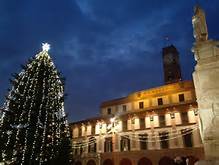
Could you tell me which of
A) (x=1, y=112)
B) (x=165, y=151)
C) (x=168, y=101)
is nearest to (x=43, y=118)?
(x=1, y=112)

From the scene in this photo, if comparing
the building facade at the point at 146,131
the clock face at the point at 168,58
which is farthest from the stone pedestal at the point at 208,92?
the clock face at the point at 168,58

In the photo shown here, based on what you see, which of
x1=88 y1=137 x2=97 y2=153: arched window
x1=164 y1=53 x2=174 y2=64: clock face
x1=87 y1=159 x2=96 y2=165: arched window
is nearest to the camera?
x1=87 y1=159 x2=96 y2=165: arched window

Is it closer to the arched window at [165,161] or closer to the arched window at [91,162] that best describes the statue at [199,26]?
the arched window at [165,161]

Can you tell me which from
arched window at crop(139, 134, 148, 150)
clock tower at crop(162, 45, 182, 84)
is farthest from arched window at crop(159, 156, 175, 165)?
clock tower at crop(162, 45, 182, 84)

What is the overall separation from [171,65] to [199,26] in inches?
2290

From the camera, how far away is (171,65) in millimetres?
63625

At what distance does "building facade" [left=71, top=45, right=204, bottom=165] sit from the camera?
31.8 metres

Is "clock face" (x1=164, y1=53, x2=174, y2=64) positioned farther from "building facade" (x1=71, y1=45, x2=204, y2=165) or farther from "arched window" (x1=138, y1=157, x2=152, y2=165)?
"arched window" (x1=138, y1=157, x2=152, y2=165)

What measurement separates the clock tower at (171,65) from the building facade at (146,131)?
25.4 m

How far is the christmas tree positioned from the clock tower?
1853 inches

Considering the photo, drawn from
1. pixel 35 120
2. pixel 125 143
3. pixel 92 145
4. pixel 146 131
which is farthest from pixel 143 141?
pixel 35 120

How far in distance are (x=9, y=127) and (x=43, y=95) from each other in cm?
328

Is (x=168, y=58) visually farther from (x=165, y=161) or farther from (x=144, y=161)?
(x=165, y=161)

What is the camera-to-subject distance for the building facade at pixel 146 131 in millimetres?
31812
